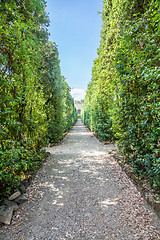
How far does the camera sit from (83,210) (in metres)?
2.36

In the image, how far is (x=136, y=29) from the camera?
283cm

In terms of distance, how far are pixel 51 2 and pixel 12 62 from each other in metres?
3.93

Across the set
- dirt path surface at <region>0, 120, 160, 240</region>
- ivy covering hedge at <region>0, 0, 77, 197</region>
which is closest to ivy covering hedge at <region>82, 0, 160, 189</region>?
dirt path surface at <region>0, 120, 160, 240</region>

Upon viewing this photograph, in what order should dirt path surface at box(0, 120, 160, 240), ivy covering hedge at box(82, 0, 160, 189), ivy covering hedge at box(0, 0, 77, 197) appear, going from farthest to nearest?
ivy covering hedge at box(0, 0, 77, 197), ivy covering hedge at box(82, 0, 160, 189), dirt path surface at box(0, 120, 160, 240)

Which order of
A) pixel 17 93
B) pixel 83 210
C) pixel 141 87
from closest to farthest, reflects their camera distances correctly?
pixel 83 210
pixel 141 87
pixel 17 93

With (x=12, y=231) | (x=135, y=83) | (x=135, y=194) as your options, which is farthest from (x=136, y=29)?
(x=12, y=231)

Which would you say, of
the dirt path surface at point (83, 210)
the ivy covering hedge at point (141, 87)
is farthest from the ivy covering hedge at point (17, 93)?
the ivy covering hedge at point (141, 87)

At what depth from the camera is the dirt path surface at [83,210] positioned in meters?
1.88

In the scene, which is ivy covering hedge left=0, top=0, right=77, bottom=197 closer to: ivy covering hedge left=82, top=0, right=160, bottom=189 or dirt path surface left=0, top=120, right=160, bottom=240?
dirt path surface left=0, top=120, right=160, bottom=240

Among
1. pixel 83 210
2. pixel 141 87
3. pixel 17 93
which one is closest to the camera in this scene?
pixel 83 210

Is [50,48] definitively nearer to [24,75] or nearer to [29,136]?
[24,75]

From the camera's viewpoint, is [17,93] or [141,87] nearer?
[141,87]

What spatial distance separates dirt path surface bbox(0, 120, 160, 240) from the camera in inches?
73.8

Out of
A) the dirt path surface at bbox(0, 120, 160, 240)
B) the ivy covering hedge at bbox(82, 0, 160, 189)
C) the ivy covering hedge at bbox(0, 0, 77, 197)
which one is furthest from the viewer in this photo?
the ivy covering hedge at bbox(0, 0, 77, 197)
